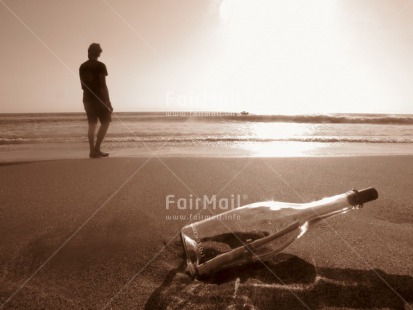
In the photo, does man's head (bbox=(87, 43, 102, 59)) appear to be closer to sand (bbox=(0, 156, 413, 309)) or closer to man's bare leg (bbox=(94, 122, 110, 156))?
man's bare leg (bbox=(94, 122, 110, 156))

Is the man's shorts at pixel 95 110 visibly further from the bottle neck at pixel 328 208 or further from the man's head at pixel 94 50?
the bottle neck at pixel 328 208

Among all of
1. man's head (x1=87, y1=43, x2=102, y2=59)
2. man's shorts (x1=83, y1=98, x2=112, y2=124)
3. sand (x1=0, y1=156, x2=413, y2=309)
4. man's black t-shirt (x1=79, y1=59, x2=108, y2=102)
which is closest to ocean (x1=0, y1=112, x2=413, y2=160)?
man's shorts (x1=83, y1=98, x2=112, y2=124)

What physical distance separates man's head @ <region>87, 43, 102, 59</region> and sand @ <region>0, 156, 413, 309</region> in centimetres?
252

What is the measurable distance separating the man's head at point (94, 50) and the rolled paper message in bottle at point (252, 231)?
13.0ft

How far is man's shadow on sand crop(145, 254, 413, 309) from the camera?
1.05 m

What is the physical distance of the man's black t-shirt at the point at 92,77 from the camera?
479 centimetres

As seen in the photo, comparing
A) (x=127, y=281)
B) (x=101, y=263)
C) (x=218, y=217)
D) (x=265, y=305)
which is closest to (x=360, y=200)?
(x=265, y=305)

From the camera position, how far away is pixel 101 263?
1354 mm

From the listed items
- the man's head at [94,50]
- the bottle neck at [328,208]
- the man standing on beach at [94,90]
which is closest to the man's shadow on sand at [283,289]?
the bottle neck at [328,208]

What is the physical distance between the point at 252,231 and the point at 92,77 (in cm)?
405

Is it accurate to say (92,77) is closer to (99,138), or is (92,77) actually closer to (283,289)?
(99,138)

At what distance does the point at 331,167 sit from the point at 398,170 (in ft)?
1.99

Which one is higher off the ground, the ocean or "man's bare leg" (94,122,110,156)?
"man's bare leg" (94,122,110,156)

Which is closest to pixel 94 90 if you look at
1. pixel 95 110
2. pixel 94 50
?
pixel 95 110
